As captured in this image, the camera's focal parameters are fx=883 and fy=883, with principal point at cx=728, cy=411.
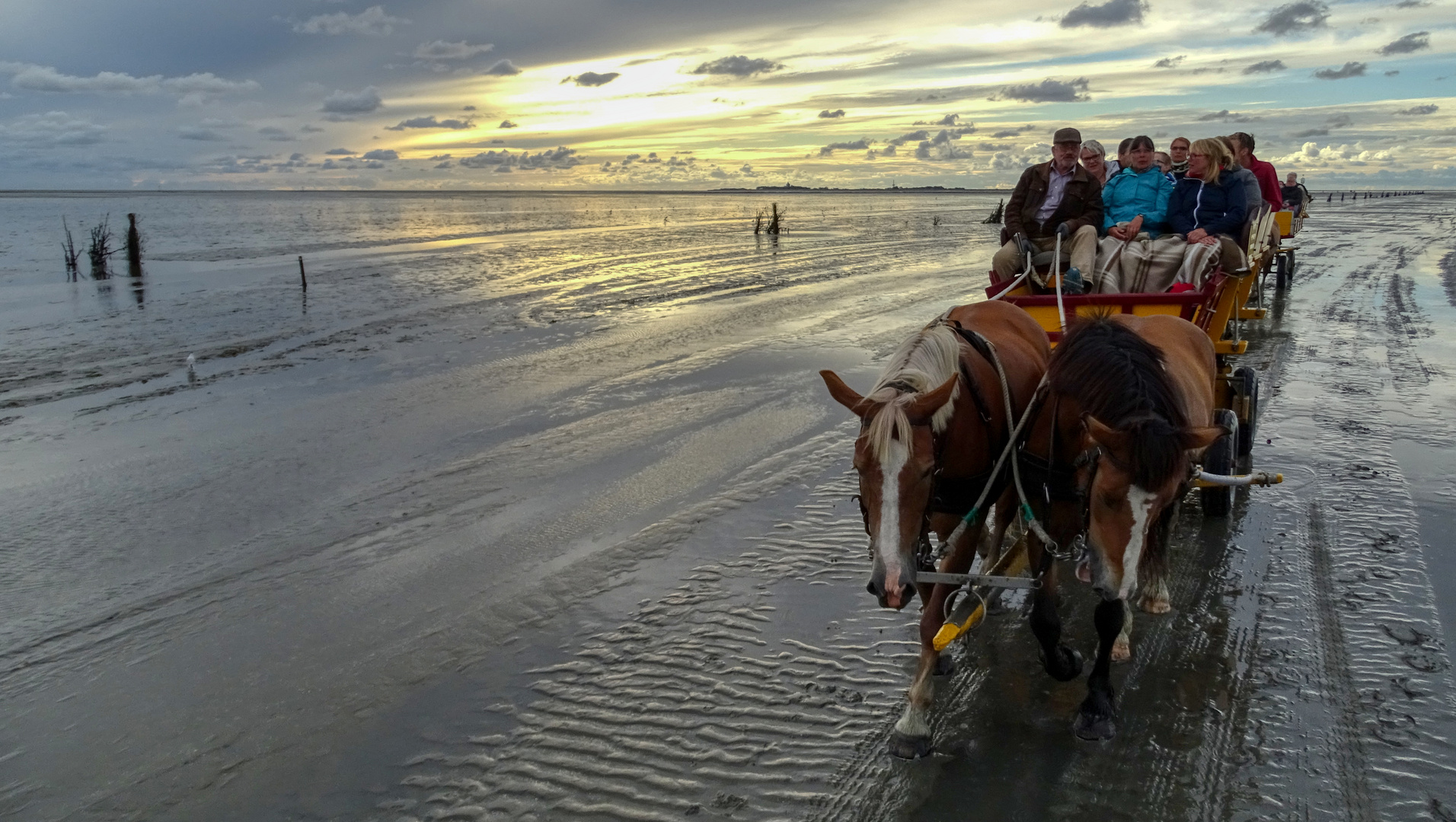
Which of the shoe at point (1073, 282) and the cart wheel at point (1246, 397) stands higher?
the shoe at point (1073, 282)

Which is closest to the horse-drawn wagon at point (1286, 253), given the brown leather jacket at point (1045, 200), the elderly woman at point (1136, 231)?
the elderly woman at point (1136, 231)

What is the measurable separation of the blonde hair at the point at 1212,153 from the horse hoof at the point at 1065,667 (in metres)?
5.01

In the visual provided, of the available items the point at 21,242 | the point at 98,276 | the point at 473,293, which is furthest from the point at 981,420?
the point at 21,242

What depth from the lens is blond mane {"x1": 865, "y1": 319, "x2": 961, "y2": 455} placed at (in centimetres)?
327

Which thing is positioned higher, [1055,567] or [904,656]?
[1055,567]

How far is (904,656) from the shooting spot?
463 centimetres

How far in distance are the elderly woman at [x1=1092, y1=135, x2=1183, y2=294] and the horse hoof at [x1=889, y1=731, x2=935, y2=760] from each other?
4.57 m

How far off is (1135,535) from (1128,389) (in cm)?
60

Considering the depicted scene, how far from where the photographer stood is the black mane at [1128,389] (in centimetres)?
325

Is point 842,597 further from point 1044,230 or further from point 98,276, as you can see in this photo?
point 98,276

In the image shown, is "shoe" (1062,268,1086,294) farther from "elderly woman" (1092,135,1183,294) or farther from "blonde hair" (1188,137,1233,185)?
"blonde hair" (1188,137,1233,185)

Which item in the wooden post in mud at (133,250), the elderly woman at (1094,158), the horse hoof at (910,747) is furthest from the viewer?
the wooden post in mud at (133,250)

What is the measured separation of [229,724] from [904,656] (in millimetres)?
3350

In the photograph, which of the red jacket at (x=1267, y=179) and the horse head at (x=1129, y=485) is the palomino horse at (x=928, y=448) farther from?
the red jacket at (x=1267, y=179)
